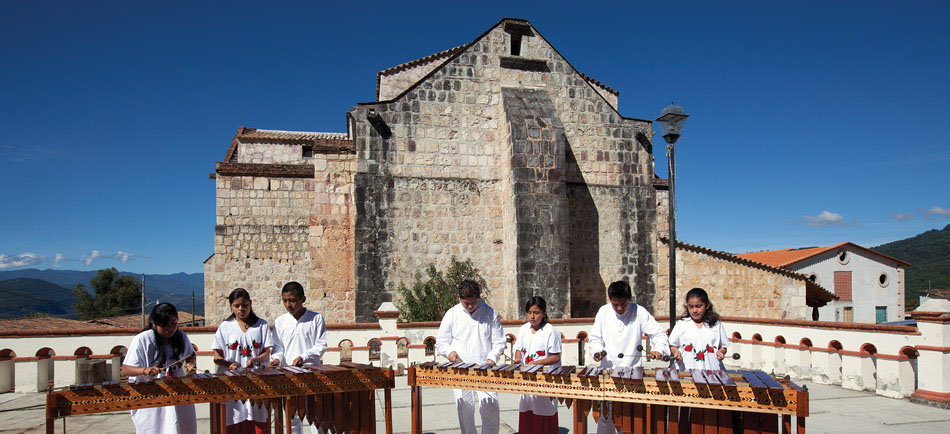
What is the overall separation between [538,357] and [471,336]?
754mm

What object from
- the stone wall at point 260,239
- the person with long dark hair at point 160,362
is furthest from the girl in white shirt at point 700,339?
the stone wall at point 260,239

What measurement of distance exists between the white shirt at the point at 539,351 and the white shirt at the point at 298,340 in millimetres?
2067

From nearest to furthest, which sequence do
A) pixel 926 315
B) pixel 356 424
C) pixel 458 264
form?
1. pixel 356 424
2. pixel 926 315
3. pixel 458 264

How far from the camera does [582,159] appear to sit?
49.4 feet

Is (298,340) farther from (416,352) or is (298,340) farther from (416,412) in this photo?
(416,352)

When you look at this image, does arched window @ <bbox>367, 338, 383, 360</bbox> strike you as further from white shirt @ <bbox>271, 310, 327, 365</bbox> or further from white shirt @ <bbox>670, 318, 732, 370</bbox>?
white shirt @ <bbox>670, 318, 732, 370</bbox>

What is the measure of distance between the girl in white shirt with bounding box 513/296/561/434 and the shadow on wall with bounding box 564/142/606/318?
932cm

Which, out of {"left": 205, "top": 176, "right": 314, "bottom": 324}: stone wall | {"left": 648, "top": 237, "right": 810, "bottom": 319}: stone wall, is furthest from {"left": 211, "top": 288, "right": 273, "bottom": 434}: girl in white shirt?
{"left": 648, "top": 237, "right": 810, "bottom": 319}: stone wall

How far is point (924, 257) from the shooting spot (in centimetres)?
6253

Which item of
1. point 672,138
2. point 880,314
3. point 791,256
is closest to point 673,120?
point 672,138

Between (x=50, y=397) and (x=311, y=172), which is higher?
(x=311, y=172)

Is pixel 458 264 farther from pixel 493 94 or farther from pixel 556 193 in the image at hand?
pixel 493 94

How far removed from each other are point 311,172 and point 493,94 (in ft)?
19.5

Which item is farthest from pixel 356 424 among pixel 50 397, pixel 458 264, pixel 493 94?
pixel 493 94
